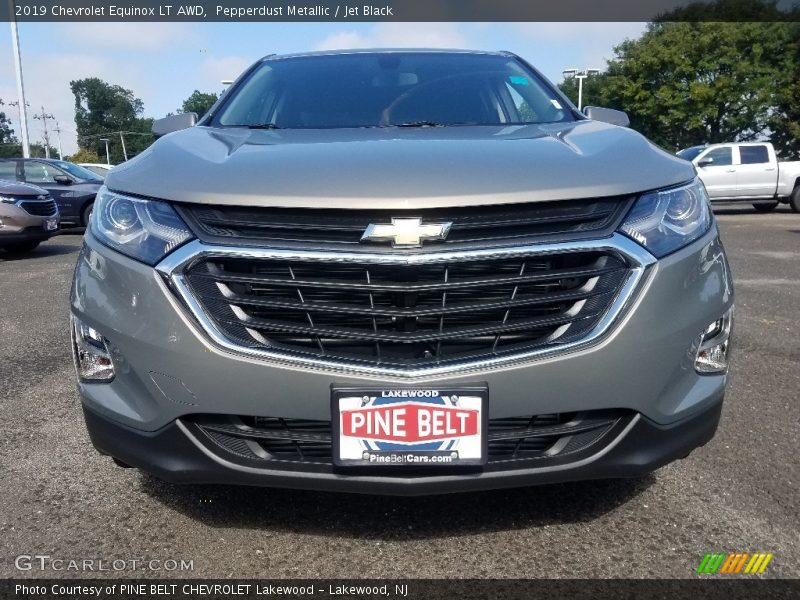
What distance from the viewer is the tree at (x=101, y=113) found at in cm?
10375

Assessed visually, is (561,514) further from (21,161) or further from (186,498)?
(21,161)

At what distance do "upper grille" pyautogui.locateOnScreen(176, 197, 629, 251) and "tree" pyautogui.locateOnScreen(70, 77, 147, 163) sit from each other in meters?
110

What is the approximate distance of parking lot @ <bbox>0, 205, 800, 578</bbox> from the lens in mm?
1968

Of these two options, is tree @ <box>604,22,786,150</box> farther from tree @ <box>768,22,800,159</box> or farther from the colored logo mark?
the colored logo mark

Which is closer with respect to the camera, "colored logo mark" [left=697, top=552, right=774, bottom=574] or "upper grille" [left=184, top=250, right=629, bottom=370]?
"upper grille" [left=184, top=250, right=629, bottom=370]

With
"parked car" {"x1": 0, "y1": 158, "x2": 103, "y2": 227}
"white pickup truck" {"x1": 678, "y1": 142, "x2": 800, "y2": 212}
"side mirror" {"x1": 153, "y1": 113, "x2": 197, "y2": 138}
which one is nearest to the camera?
"side mirror" {"x1": 153, "y1": 113, "x2": 197, "y2": 138}

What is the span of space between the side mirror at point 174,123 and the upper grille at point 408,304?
146 cm

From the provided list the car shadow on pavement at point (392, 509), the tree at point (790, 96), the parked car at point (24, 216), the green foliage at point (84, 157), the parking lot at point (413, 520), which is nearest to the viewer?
the parking lot at point (413, 520)

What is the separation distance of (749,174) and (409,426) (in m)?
17.3

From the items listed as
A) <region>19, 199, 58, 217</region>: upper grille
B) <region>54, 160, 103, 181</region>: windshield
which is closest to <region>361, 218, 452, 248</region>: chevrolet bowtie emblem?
<region>19, 199, 58, 217</region>: upper grille

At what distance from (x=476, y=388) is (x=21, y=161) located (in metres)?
13.4

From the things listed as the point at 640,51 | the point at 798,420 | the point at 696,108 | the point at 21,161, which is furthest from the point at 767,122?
the point at 798,420

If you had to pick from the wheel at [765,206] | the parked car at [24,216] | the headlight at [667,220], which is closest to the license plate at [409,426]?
the headlight at [667,220]

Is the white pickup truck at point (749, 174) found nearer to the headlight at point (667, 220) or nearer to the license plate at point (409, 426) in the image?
the headlight at point (667, 220)
